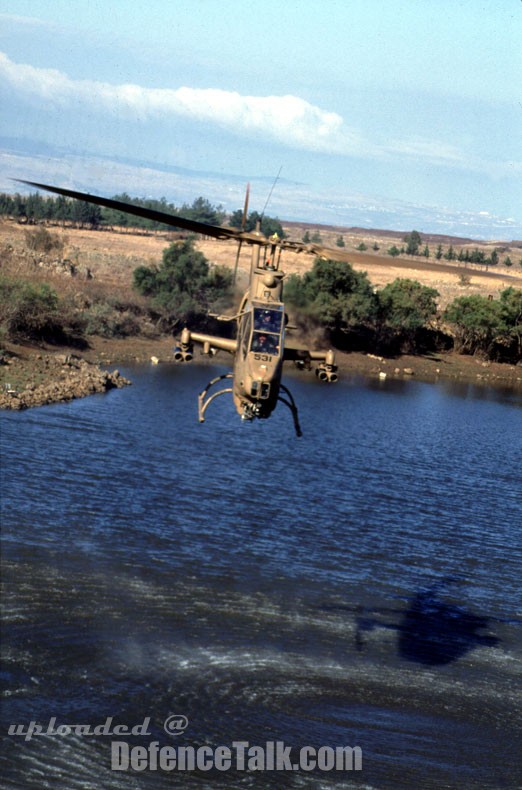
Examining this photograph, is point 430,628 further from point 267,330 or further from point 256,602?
point 267,330

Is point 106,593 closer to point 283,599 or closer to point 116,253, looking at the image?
point 283,599

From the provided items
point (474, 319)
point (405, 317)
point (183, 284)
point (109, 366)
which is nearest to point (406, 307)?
point (405, 317)

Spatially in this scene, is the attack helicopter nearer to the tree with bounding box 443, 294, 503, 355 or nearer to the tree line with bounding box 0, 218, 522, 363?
the tree line with bounding box 0, 218, 522, 363

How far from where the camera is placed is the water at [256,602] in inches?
1239

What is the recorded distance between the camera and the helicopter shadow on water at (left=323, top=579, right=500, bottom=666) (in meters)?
36.7

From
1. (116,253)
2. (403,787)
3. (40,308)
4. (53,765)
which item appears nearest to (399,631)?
(403,787)

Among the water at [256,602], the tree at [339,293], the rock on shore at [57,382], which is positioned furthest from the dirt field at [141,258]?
the water at [256,602]

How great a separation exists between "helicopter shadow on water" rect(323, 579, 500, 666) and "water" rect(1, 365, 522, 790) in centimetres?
8

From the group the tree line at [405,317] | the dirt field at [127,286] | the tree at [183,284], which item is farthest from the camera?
the tree at [183,284]

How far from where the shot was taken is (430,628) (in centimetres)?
3834

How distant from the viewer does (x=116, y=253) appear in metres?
111

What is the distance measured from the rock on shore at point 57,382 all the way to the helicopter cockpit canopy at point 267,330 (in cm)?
3843

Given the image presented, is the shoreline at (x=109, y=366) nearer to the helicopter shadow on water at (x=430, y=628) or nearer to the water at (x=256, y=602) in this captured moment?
the water at (x=256, y=602)

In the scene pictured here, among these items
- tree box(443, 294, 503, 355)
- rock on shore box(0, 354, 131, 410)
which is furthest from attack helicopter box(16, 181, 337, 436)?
tree box(443, 294, 503, 355)
